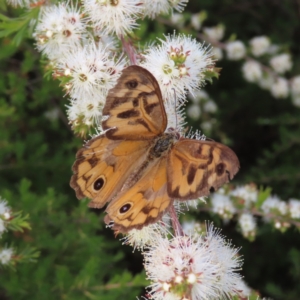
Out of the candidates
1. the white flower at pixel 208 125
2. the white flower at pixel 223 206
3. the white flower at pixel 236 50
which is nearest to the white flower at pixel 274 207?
the white flower at pixel 223 206

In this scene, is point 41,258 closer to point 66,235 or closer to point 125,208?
point 66,235

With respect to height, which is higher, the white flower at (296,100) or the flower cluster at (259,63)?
the flower cluster at (259,63)

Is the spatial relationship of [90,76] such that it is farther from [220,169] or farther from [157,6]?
[220,169]

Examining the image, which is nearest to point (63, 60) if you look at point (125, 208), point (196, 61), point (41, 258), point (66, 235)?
point (196, 61)

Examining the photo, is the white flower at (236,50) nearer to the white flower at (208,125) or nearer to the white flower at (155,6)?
the white flower at (208,125)

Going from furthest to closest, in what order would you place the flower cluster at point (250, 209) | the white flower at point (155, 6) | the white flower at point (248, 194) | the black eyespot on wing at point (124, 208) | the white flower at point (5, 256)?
the white flower at point (248, 194) < the flower cluster at point (250, 209) < the white flower at point (5, 256) < the white flower at point (155, 6) < the black eyespot on wing at point (124, 208)

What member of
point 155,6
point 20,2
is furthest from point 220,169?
point 20,2

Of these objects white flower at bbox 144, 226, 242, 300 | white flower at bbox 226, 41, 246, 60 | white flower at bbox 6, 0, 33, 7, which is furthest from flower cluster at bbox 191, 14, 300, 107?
white flower at bbox 144, 226, 242, 300
